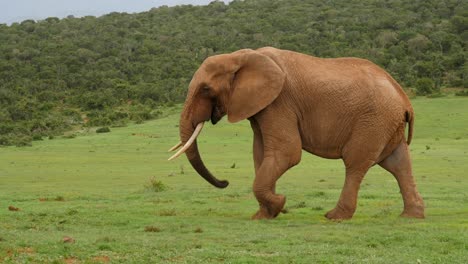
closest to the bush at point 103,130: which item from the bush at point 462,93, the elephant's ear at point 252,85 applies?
the bush at point 462,93

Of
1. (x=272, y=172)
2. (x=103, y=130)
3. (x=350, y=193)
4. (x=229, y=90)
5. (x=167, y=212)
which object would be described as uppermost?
(x=229, y=90)

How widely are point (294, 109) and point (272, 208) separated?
180cm

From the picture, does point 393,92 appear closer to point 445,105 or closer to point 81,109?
point 445,105

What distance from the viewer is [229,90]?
14.4m

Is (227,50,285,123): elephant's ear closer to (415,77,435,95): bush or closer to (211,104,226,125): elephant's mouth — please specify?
(211,104,226,125): elephant's mouth

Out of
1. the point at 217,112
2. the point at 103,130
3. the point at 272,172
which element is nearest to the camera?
the point at 272,172

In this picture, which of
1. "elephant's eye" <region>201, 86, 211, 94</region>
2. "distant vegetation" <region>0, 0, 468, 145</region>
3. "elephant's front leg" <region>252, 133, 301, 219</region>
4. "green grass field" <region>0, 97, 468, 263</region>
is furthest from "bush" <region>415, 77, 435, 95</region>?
"elephant's eye" <region>201, 86, 211, 94</region>

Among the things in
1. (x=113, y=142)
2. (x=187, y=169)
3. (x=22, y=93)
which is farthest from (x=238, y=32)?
(x=187, y=169)

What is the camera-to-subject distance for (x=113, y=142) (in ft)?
135

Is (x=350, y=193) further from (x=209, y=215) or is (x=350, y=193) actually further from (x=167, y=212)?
(x=167, y=212)

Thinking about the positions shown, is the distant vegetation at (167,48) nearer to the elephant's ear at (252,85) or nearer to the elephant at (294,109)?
the elephant at (294,109)

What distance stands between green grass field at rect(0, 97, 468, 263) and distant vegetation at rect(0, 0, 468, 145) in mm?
15943

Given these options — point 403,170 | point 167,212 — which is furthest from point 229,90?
point 403,170

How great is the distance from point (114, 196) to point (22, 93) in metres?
47.5
